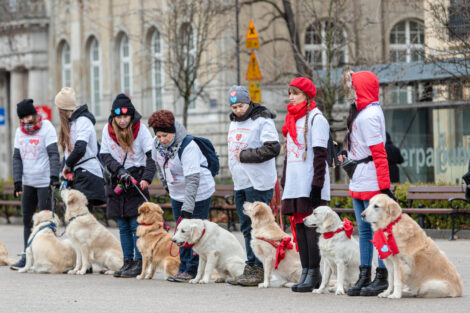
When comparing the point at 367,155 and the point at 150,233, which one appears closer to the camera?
the point at 367,155

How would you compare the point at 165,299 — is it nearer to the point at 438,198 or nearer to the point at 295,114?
the point at 295,114

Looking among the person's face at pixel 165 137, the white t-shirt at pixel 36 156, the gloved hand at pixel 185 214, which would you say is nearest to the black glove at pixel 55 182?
the white t-shirt at pixel 36 156

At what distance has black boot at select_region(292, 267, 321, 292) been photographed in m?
10.5

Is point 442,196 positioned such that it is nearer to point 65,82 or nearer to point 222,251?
point 222,251

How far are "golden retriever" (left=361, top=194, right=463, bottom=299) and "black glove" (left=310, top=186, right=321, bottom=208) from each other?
66cm

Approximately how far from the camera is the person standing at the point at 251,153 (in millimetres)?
11195

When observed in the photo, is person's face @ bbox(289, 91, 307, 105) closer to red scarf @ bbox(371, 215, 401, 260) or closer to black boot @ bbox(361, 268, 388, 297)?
red scarf @ bbox(371, 215, 401, 260)

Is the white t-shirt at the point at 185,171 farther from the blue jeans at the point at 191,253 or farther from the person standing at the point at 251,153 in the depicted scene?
the person standing at the point at 251,153

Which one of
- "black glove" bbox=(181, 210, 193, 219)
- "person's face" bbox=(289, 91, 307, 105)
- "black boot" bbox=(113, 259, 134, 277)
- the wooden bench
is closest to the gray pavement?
"black boot" bbox=(113, 259, 134, 277)

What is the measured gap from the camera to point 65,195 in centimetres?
1265

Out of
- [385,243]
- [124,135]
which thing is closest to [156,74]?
[124,135]

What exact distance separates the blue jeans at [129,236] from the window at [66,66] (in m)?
31.0

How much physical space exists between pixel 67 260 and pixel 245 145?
2.99 metres

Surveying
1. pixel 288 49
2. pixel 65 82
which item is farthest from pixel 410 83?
pixel 65 82
